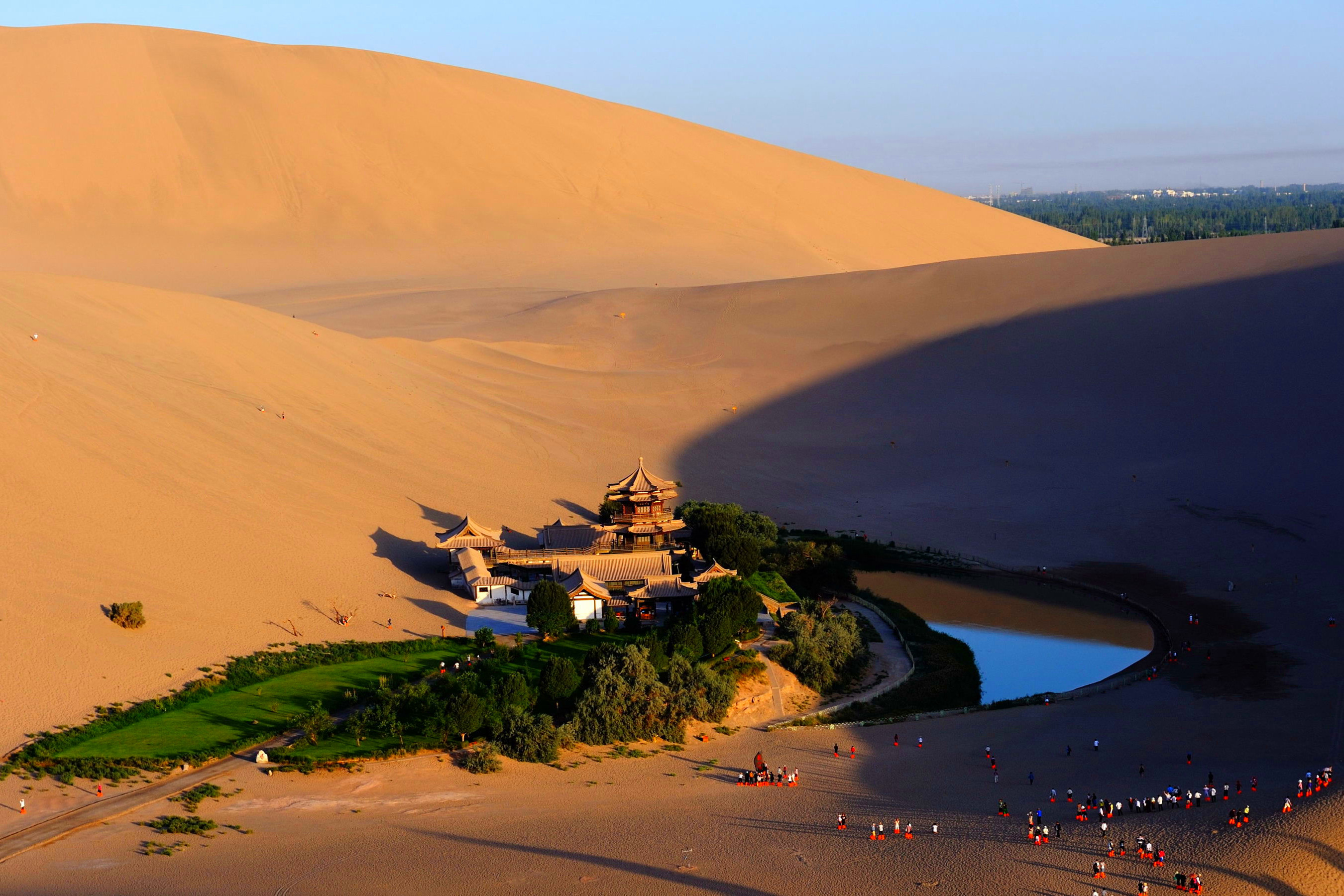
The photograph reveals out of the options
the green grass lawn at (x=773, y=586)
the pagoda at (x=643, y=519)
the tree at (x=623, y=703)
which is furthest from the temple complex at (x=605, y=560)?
the tree at (x=623, y=703)

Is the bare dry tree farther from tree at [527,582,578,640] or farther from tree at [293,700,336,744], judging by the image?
tree at [293,700,336,744]

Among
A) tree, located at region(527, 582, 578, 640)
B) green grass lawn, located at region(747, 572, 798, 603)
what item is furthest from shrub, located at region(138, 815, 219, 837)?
green grass lawn, located at region(747, 572, 798, 603)

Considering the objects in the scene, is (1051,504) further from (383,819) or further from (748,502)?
(383,819)

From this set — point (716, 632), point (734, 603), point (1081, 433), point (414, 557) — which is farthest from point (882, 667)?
point (1081, 433)

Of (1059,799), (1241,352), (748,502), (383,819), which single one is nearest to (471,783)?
(383,819)

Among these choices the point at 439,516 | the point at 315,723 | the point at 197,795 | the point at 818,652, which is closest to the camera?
the point at 197,795

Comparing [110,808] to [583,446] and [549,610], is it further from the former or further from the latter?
[583,446]
